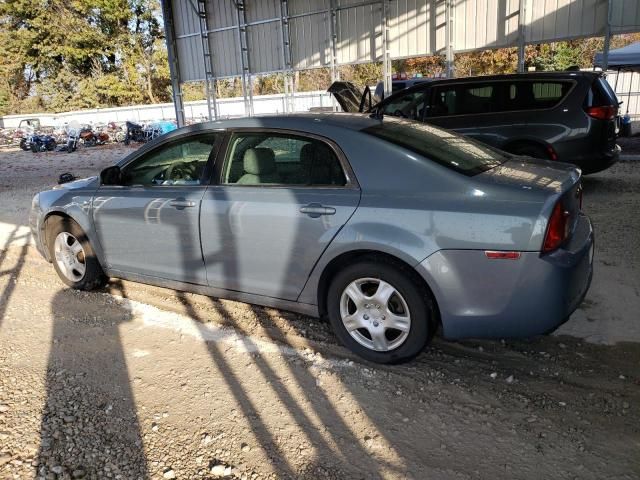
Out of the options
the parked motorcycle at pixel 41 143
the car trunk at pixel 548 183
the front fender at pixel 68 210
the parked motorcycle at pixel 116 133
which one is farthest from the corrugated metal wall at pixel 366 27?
the front fender at pixel 68 210

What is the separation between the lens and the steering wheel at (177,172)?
4.05 meters

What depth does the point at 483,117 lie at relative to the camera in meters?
7.75

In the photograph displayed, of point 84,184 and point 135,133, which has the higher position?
point 84,184

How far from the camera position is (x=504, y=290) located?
2.83 metres

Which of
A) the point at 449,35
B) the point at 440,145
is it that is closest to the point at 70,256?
the point at 440,145

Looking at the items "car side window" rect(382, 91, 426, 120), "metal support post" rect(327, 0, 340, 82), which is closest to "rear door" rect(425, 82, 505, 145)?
"car side window" rect(382, 91, 426, 120)

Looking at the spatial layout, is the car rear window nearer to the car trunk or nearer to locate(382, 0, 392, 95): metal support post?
the car trunk

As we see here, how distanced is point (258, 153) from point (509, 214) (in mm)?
1770

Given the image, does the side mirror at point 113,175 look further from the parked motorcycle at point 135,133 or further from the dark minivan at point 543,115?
the parked motorcycle at point 135,133

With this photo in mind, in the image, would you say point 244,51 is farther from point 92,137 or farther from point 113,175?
point 113,175

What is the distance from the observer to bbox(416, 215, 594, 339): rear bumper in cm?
278

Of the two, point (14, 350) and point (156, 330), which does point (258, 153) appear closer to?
point (156, 330)

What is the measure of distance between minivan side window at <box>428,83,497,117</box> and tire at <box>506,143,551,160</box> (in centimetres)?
68

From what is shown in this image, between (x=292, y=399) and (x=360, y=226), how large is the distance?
1070mm
